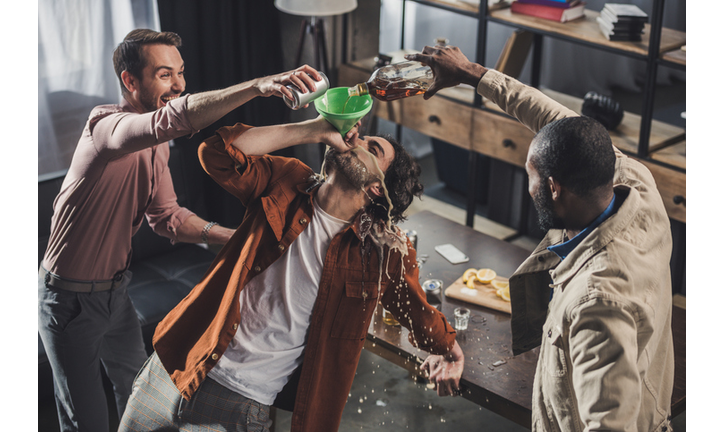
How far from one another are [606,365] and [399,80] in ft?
3.25

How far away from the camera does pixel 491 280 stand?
2.61m

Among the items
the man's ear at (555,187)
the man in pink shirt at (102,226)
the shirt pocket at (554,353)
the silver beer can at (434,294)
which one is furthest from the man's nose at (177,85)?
the shirt pocket at (554,353)

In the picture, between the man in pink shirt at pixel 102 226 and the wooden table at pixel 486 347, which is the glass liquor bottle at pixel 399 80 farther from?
the wooden table at pixel 486 347

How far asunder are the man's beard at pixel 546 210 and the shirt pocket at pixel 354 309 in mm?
554

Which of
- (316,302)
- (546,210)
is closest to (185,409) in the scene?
(316,302)

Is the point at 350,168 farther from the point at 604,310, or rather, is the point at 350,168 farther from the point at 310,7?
the point at 310,7

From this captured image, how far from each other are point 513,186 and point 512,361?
232cm

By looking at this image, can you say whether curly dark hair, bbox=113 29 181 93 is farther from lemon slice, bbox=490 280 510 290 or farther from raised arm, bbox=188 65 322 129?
lemon slice, bbox=490 280 510 290

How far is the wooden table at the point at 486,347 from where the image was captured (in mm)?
2064

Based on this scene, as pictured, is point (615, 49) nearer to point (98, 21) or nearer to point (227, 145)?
point (227, 145)

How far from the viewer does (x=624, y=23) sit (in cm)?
324
